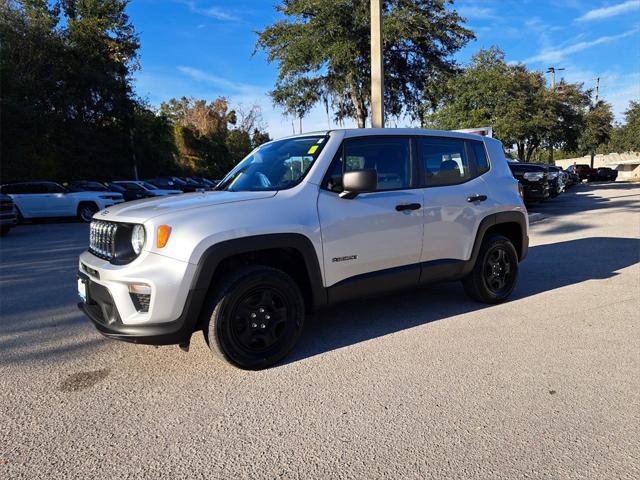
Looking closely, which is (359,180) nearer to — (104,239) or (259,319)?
(259,319)

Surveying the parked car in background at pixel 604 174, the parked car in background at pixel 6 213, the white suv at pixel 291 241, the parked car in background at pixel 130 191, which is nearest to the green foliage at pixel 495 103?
the parked car in background at pixel 604 174

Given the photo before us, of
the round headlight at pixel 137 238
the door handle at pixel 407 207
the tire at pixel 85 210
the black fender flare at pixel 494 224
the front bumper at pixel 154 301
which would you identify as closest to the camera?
the front bumper at pixel 154 301

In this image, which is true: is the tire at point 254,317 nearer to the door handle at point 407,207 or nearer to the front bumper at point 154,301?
the front bumper at point 154,301

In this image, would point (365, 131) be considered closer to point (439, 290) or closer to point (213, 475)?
point (439, 290)

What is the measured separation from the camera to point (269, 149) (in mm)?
4637

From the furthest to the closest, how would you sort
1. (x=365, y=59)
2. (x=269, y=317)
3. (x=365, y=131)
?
(x=365, y=59)
(x=365, y=131)
(x=269, y=317)

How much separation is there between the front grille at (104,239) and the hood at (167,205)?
0.06 metres

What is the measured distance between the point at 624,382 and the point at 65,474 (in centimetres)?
357

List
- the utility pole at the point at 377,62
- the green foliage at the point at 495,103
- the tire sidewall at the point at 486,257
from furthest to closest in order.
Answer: the green foliage at the point at 495,103 → the utility pole at the point at 377,62 → the tire sidewall at the point at 486,257

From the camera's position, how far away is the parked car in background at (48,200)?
55.2 feet

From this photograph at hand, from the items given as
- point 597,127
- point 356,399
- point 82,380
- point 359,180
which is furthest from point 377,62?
point 597,127

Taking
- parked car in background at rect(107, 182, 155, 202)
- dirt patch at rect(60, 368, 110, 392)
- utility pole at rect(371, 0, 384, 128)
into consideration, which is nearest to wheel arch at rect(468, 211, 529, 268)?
dirt patch at rect(60, 368, 110, 392)

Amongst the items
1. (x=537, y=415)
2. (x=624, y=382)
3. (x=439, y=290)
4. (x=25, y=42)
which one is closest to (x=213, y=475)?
(x=537, y=415)

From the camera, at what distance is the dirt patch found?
11.1 feet
